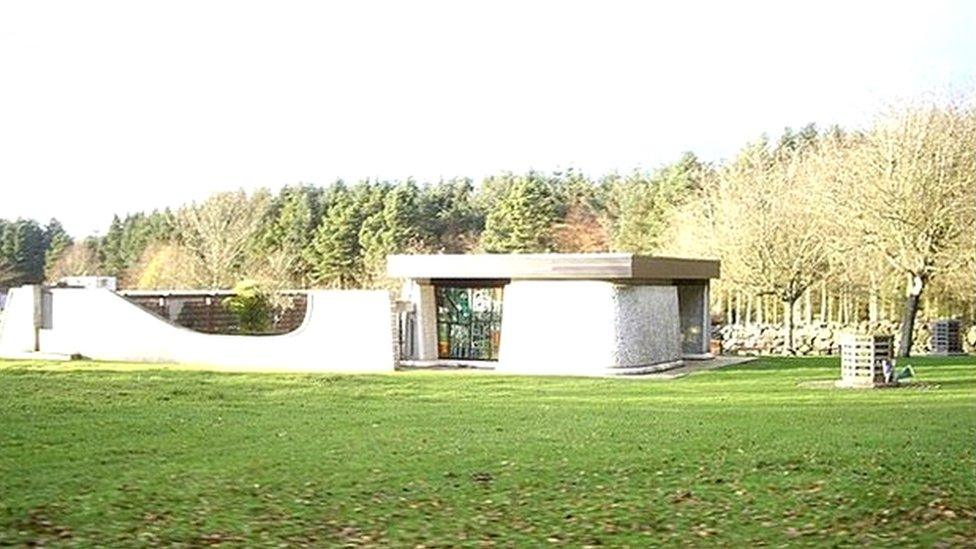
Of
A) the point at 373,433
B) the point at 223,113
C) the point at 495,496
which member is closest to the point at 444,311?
the point at 373,433

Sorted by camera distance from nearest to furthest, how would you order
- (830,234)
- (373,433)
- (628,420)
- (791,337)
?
(373,433) → (628,420) → (830,234) → (791,337)

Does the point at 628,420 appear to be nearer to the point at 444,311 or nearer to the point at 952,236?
the point at 444,311

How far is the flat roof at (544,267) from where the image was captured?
1086 inches

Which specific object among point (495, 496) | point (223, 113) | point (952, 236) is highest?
point (223, 113)

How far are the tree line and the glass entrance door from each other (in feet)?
34.4

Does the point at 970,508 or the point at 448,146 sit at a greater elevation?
the point at 448,146

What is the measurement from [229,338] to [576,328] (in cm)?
867

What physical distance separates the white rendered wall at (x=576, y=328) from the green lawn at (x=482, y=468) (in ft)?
19.7

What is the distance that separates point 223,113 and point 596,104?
17.7 meters

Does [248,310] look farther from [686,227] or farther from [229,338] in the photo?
[686,227]

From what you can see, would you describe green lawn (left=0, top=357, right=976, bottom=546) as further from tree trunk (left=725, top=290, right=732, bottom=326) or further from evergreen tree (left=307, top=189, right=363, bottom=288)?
evergreen tree (left=307, top=189, right=363, bottom=288)

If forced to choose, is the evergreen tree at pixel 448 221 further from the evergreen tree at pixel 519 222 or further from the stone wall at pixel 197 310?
the stone wall at pixel 197 310

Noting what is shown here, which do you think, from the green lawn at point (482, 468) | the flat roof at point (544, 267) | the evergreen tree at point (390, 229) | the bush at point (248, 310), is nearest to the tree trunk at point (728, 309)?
the evergreen tree at point (390, 229)

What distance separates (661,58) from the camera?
47.0 m
